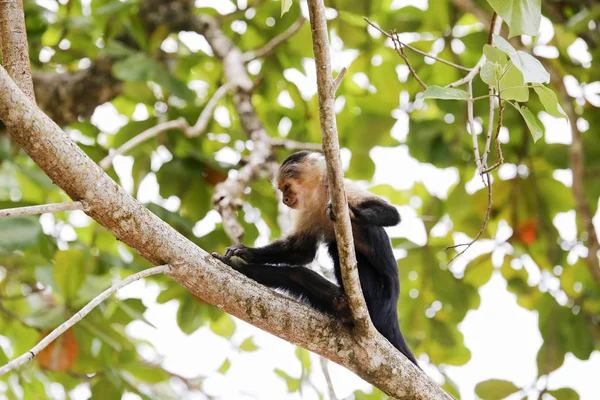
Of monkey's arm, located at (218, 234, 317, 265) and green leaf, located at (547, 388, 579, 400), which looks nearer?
monkey's arm, located at (218, 234, 317, 265)

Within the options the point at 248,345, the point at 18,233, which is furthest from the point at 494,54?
the point at 248,345

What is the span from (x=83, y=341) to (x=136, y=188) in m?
1.18

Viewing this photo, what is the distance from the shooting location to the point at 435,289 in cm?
480

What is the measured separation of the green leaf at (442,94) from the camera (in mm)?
2006

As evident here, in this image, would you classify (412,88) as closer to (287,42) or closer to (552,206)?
(287,42)

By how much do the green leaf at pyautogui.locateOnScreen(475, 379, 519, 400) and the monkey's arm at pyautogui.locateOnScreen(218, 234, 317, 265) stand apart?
125 centimetres

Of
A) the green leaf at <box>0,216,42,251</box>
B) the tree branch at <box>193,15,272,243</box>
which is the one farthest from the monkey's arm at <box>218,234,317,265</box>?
the green leaf at <box>0,216,42,251</box>

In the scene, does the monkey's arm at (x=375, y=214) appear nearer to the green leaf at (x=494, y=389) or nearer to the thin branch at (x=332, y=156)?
the thin branch at (x=332, y=156)

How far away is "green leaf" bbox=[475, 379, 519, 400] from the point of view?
3.92m

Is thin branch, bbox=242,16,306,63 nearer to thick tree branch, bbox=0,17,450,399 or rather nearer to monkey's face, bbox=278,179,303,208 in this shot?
monkey's face, bbox=278,179,303,208

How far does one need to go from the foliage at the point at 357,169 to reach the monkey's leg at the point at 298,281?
1113 millimetres

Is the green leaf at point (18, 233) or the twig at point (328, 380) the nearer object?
the twig at point (328, 380)

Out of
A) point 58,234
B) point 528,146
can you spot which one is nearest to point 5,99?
point 58,234

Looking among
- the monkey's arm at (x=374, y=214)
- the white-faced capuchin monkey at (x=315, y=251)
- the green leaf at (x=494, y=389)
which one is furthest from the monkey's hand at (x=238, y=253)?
the green leaf at (x=494, y=389)
